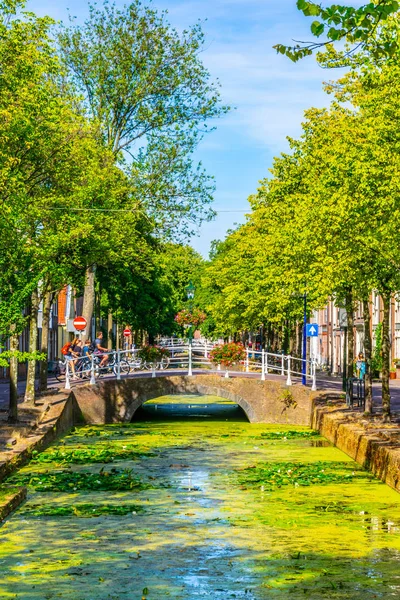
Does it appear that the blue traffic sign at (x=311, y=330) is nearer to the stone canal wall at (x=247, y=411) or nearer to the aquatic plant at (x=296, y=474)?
the stone canal wall at (x=247, y=411)

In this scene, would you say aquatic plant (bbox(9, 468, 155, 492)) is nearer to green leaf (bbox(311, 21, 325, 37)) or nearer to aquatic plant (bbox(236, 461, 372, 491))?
aquatic plant (bbox(236, 461, 372, 491))

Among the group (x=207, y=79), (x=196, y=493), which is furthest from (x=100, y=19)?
(x=196, y=493)

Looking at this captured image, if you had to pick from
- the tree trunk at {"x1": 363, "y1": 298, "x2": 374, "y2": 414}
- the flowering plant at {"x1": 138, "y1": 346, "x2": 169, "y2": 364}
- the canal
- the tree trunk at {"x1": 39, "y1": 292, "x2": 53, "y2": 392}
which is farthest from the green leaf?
the flowering plant at {"x1": 138, "y1": 346, "x2": 169, "y2": 364}

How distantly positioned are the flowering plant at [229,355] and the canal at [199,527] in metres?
15.1

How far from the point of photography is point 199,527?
16.4m

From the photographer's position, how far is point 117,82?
45.3 meters

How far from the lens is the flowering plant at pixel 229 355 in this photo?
44.1 m

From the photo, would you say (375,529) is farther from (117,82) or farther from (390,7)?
(117,82)

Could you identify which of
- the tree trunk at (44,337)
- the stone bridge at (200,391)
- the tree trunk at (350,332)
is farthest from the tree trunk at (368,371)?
the tree trunk at (44,337)

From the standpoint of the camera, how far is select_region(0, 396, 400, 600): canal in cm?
1220

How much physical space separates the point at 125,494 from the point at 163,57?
2986 centimetres

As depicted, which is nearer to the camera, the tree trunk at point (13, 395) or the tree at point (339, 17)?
the tree at point (339, 17)

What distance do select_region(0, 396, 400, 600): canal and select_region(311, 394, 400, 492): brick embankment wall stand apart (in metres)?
0.33

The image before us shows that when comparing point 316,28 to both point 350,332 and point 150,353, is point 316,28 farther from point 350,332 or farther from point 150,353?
point 150,353
